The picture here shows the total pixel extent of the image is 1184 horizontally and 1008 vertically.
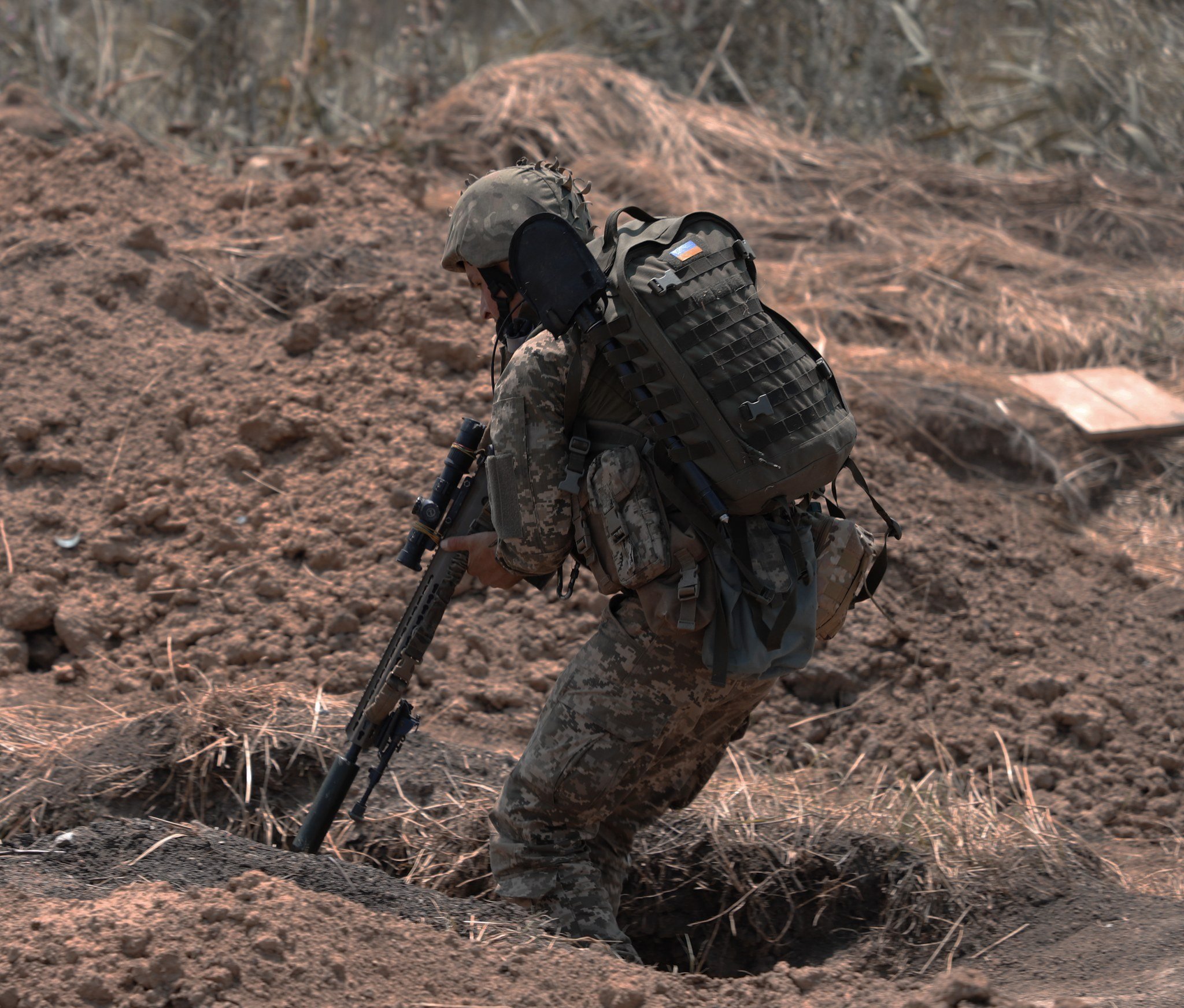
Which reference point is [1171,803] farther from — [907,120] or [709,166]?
[907,120]

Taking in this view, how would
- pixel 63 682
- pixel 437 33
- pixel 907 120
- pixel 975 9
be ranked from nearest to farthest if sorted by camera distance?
pixel 63 682 → pixel 437 33 → pixel 907 120 → pixel 975 9

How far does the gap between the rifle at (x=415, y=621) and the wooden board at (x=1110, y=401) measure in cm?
357

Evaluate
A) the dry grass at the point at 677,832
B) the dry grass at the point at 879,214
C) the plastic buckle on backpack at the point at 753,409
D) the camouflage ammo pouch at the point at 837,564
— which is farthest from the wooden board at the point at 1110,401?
the plastic buckle on backpack at the point at 753,409

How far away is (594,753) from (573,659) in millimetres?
208

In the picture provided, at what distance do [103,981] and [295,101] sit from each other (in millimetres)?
5810

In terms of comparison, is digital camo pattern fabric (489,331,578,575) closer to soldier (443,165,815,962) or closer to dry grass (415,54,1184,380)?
soldier (443,165,815,962)

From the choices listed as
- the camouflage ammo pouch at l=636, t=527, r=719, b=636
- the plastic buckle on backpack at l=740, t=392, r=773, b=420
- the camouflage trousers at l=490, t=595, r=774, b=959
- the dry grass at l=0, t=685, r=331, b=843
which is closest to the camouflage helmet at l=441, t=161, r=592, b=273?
the plastic buckle on backpack at l=740, t=392, r=773, b=420

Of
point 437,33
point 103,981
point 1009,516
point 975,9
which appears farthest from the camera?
point 975,9

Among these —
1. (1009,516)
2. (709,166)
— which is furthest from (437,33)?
(1009,516)

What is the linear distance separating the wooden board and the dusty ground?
0.46 m

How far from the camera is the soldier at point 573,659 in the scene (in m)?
2.48

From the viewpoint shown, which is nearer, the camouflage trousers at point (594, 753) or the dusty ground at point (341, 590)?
the camouflage trousers at point (594, 753)

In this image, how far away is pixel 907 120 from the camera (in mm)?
8688

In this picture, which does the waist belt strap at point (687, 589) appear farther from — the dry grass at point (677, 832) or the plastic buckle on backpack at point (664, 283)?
the dry grass at point (677, 832)
